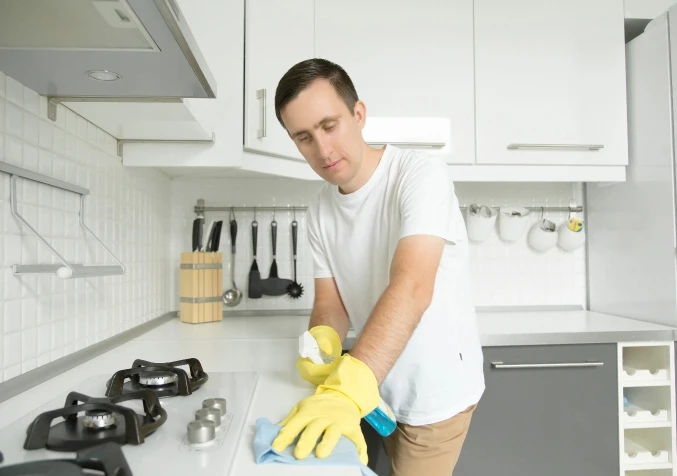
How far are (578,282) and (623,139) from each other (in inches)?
24.1

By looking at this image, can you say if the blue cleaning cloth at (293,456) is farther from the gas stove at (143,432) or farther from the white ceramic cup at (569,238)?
the white ceramic cup at (569,238)

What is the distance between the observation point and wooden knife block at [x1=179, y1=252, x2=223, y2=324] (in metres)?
1.67

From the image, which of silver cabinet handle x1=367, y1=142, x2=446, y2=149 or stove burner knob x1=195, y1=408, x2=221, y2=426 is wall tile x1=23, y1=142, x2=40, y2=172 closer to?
stove burner knob x1=195, y1=408, x2=221, y2=426

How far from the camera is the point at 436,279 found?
1.09m

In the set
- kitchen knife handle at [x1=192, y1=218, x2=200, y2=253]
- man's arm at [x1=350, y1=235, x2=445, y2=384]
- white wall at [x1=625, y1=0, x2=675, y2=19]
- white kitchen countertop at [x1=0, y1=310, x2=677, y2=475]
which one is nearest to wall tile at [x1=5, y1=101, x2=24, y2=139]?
white kitchen countertop at [x1=0, y1=310, x2=677, y2=475]

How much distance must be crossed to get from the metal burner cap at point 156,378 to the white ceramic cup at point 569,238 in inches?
65.2

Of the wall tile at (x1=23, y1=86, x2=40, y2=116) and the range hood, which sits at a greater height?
the range hood

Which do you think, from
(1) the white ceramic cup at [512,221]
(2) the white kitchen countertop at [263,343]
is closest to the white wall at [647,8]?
(1) the white ceramic cup at [512,221]

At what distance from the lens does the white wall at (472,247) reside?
6.29ft

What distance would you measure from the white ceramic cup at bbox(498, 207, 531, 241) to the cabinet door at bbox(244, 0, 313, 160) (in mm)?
890

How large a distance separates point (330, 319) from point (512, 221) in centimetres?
106

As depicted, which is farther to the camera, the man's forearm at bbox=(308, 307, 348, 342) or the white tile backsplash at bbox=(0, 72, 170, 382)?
the man's forearm at bbox=(308, 307, 348, 342)

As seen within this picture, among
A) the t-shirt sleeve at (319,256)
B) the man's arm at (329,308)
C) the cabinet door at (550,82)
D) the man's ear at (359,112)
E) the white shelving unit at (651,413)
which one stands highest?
the cabinet door at (550,82)

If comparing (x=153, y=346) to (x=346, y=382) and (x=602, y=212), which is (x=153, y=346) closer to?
(x=346, y=382)
